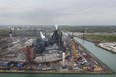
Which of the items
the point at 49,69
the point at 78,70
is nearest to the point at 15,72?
the point at 49,69

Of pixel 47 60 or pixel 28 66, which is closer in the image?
pixel 28 66

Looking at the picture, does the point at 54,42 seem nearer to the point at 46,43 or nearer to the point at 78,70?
the point at 46,43

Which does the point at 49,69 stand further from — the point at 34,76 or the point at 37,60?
the point at 37,60

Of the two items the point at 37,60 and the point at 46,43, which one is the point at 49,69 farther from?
the point at 46,43

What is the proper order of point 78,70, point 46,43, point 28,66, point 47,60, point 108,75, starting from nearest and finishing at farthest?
point 108,75 → point 78,70 → point 28,66 → point 47,60 → point 46,43

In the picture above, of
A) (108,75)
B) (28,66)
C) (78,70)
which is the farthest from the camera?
(28,66)

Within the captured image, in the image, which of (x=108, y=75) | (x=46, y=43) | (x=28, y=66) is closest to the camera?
(x=108, y=75)

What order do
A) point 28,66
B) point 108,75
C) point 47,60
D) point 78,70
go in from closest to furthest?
point 108,75 < point 78,70 < point 28,66 < point 47,60

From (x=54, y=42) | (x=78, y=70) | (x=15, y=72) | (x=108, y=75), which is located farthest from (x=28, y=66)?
(x=54, y=42)

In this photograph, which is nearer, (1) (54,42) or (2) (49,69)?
(2) (49,69)
